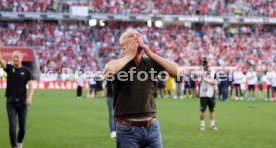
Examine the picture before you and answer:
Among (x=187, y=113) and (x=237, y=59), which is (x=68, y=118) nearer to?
(x=187, y=113)

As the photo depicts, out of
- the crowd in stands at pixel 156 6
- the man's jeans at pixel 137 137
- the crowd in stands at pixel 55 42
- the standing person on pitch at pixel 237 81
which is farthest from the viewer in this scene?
the crowd in stands at pixel 156 6

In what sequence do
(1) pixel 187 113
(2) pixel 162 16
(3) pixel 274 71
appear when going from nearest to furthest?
(1) pixel 187 113 → (3) pixel 274 71 → (2) pixel 162 16

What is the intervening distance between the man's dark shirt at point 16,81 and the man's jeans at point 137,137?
6.20 metres

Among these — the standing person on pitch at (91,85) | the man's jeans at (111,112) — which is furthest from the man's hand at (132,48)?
the standing person on pitch at (91,85)

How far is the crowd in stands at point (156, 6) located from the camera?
181 ft

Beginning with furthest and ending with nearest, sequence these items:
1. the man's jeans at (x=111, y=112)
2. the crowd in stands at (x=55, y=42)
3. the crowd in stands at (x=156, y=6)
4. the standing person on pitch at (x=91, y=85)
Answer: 1. the crowd in stands at (x=156, y=6)
2. the crowd in stands at (x=55, y=42)
3. the standing person on pitch at (x=91, y=85)
4. the man's jeans at (x=111, y=112)

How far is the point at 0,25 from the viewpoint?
→ 54.5 meters

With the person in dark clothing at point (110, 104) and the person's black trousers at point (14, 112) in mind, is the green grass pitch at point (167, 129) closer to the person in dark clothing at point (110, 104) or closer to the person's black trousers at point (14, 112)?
the person in dark clothing at point (110, 104)

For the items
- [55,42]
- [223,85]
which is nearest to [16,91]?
[223,85]

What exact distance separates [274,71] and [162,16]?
910 inches

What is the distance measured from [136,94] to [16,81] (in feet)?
20.9

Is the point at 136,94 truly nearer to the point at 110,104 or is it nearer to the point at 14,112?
the point at 14,112

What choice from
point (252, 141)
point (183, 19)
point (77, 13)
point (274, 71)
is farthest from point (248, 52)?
point (252, 141)

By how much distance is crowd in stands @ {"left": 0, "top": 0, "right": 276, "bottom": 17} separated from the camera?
181 feet
